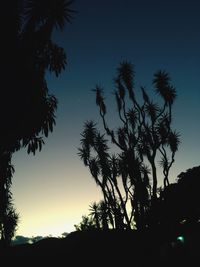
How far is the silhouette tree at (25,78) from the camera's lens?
22.0ft

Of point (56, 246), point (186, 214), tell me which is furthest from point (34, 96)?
point (186, 214)

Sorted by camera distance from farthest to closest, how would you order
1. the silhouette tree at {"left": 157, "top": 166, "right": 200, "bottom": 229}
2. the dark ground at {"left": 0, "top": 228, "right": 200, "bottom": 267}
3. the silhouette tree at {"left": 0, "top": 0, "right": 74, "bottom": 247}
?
the silhouette tree at {"left": 157, "top": 166, "right": 200, "bottom": 229} → the dark ground at {"left": 0, "top": 228, "right": 200, "bottom": 267} → the silhouette tree at {"left": 0, "top": 0, "right": 74, "bottom": 247}

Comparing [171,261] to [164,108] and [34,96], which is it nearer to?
[164,108]

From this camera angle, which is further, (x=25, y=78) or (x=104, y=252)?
(x=104, y=252)

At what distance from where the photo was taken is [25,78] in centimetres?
700

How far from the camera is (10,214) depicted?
26797 millimetres

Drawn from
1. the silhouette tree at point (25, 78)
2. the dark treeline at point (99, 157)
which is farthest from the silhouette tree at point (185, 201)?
the silhouette tree at point (25, 78)

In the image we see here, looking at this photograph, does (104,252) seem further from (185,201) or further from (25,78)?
(25,78)

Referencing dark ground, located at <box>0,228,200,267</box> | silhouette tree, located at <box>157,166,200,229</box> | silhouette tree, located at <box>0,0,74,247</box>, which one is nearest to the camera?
silhouette tree, located at <box>0,0,74,247</box>

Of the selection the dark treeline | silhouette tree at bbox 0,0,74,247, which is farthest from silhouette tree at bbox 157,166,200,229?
silhouette tree at bbox 0,0,74,247

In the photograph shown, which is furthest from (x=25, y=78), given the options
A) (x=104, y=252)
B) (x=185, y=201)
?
(x=185, y=201)

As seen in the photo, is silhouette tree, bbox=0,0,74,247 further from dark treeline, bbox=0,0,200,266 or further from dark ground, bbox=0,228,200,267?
dark ground, bbox=0,228,200,267

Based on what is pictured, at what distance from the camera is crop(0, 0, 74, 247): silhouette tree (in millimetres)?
6707

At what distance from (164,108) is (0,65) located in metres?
14.4
